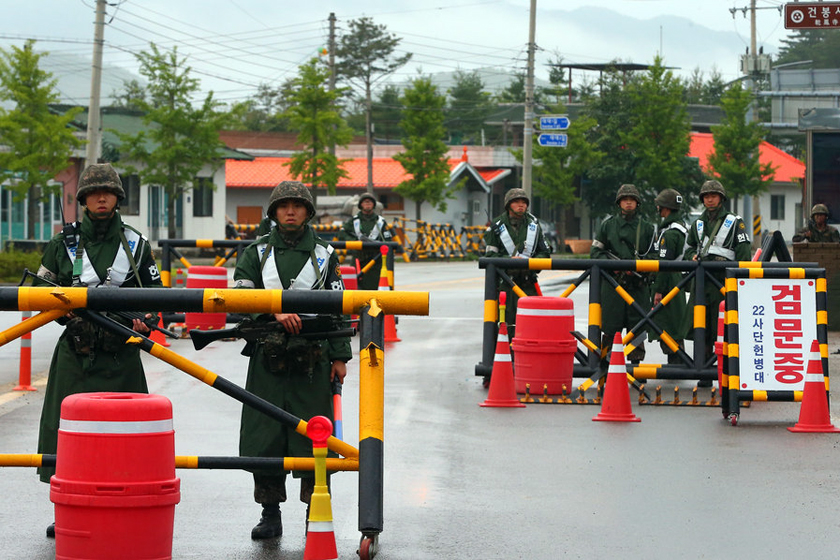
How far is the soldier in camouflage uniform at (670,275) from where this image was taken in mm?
14234

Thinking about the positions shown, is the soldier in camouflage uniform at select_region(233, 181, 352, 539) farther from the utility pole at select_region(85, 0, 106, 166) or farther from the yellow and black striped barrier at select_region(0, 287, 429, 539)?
the utility pole at select_region(85, 0, 106, 166)

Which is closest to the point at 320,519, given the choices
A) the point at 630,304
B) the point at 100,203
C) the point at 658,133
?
the point at 100,203

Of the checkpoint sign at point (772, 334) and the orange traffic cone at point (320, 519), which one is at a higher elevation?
the checkpoint sign at point (772, 334)

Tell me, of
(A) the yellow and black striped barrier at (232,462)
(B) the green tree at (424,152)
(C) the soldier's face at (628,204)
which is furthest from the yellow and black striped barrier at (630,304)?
(B) the green tree at (424,152)

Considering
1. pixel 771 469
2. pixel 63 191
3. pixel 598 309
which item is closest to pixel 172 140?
pixel 63 191

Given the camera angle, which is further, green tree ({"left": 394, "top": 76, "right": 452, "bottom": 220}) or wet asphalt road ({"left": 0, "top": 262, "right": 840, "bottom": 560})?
green tree ({"left": 394, "top": 76, "right": 452, "bottom": 220})

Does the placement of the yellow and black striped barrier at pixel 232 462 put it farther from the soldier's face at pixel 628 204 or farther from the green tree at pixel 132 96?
the green tree at pixel 132 96

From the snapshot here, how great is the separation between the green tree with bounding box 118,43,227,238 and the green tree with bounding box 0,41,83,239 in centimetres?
394

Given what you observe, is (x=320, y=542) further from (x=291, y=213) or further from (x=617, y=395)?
(x=617, y=395)

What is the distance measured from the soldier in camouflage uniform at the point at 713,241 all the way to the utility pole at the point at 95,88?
2015cm

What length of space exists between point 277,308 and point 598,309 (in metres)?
7.56

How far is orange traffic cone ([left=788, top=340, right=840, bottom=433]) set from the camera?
10.7 meters

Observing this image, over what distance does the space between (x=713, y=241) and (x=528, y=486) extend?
6.37 metres

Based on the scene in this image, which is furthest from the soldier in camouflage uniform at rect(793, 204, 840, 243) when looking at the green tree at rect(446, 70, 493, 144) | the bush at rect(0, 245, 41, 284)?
the green tree at rect(446, 70, 493, 144)
